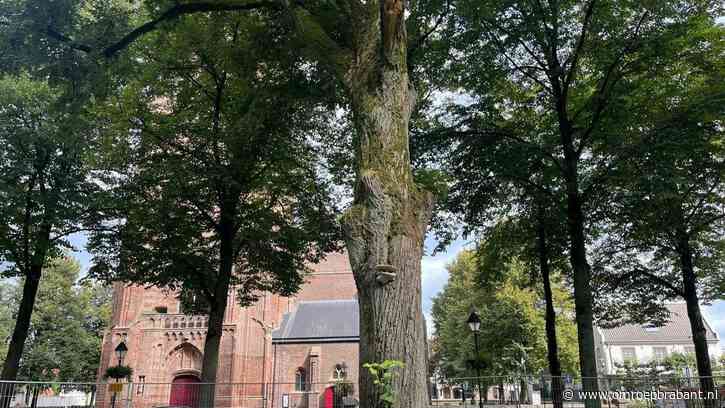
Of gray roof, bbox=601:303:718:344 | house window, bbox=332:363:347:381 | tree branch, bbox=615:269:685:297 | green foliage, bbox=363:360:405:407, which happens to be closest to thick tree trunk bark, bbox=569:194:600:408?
tree branch, bbox=615:269:685:297

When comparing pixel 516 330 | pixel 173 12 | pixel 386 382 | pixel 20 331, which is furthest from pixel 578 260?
pixel 516 330

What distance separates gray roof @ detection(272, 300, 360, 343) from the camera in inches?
1324

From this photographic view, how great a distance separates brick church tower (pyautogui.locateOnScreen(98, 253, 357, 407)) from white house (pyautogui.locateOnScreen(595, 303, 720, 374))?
43.0 meters

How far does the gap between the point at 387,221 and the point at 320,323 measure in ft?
103

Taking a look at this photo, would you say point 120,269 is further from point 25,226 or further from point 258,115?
point 258,115

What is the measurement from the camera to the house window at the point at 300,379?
108ft

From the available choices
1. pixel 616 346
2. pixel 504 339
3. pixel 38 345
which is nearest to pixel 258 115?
pixel 504 339

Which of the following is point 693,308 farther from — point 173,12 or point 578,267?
point 173,12

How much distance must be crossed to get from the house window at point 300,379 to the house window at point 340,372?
213 centimetres

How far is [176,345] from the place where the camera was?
3047cm

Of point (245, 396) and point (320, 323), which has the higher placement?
point (320, 323)

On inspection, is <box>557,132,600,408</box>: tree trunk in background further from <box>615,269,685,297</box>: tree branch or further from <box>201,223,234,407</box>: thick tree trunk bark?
<box>201,223,234,407</box>: thick tree trunk bark

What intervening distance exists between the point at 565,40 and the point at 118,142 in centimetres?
1353

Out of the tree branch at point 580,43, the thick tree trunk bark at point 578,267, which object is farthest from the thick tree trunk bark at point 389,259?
the tree branch at point 580,43
